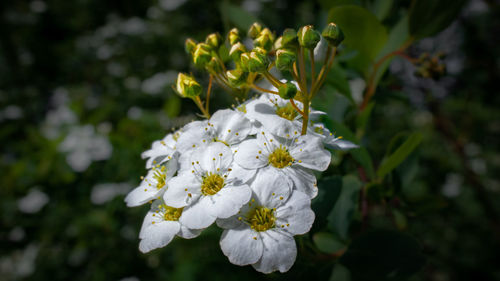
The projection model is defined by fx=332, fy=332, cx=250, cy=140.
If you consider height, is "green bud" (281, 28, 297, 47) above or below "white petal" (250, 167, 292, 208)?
above

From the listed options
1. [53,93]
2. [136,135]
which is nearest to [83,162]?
[136,135]

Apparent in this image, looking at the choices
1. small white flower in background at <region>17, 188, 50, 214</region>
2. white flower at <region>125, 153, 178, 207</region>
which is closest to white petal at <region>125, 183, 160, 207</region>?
white flower at <region>125, 153, 178, 207</region>

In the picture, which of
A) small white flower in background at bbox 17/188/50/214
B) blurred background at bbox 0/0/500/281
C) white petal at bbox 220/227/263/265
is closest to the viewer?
white petal at bbox 220/227/263/265

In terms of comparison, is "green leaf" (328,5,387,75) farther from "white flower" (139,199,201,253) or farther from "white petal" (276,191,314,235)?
"white flower" (139,199,201,253)

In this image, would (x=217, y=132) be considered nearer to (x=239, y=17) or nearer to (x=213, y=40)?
(x=213, y=40)

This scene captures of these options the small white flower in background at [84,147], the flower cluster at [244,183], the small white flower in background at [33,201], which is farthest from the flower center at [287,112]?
the small white flower in background at [33,201]

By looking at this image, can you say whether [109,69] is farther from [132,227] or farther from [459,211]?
[459,211]

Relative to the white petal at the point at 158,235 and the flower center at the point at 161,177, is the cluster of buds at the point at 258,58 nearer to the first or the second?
the flower center at the point at 161,177
